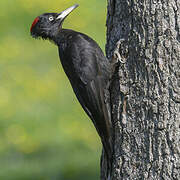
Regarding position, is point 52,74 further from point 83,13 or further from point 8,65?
point 83,13

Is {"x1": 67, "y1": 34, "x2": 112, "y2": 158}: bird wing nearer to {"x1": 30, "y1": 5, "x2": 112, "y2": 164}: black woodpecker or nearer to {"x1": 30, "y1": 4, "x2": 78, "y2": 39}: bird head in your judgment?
{"x1": 30, "y1": 5, "x2": 112, "y2": 164}: black woodpecker

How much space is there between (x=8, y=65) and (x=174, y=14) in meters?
7.87

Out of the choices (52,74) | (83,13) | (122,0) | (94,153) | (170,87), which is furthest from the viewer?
(83,13)

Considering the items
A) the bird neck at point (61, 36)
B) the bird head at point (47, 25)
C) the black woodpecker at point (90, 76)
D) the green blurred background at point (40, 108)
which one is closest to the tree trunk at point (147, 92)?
the black woodpecker at point (90, 76)

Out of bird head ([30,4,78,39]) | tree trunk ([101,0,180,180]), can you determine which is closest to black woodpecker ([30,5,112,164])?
tree trunk ([101,0,180,180])

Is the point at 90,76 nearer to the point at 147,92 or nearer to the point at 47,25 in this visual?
the point at 147,92

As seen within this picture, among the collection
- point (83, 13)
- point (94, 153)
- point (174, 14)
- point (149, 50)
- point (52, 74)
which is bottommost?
point (94, 153)

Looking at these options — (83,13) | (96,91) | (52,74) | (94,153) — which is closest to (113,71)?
(96,91)

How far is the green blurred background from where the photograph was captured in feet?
28.1

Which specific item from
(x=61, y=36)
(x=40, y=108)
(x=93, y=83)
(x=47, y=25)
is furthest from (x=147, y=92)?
(x=40, y=108)

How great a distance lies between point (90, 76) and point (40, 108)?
506 centimetres

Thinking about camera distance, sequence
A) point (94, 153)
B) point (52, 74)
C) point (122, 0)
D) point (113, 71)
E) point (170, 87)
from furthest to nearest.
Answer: point (52, 74)
point (94, 153)
point (113, 71)
point (122, 0)
point (170, 87)

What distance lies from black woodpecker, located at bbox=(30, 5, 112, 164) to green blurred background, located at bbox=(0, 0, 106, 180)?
9.54 ft

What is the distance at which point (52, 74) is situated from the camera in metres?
11.5
